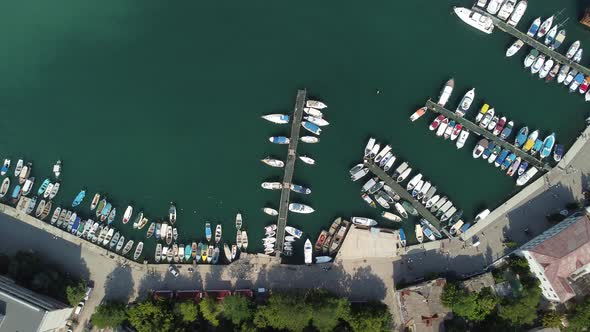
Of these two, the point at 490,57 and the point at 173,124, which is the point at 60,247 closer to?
the point at 173,124

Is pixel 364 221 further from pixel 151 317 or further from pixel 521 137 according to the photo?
pixel 151 317

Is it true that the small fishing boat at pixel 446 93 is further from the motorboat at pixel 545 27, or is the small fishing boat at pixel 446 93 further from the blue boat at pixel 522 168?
the motorboat at pixel 545 27

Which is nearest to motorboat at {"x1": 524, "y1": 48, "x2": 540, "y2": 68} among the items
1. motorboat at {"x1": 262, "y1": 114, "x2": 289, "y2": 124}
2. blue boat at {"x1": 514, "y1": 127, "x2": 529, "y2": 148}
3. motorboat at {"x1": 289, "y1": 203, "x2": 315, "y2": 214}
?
blue boat at {"x1": 514, "y1": 127, "x2": 529, "y2": 148}

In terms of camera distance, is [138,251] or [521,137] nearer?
[521,137]

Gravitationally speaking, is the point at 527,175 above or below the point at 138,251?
above

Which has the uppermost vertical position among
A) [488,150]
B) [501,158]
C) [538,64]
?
[538,64]

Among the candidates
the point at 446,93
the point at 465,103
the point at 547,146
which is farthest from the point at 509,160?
the point at 446,93

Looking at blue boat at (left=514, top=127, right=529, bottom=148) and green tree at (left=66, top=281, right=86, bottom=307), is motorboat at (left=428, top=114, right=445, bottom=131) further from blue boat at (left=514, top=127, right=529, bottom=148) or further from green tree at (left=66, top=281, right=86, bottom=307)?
green tree at (left=66, top=281, right=86, bottom=307)

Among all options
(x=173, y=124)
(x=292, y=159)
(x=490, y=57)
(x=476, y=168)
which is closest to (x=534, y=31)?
(x=490, y=57)

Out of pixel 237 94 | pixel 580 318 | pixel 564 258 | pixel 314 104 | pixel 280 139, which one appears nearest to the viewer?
pixel 564 258
